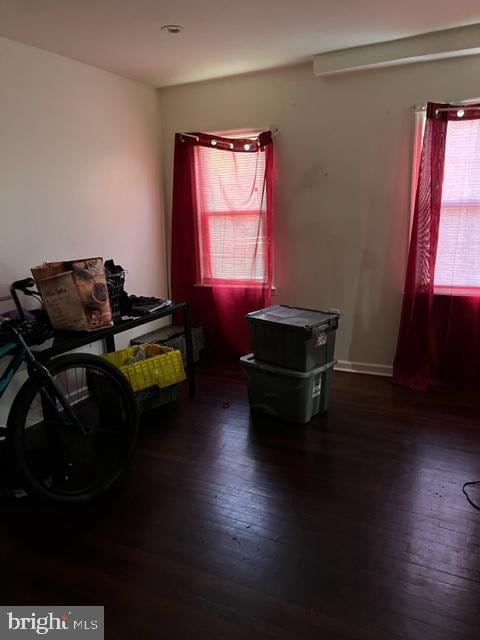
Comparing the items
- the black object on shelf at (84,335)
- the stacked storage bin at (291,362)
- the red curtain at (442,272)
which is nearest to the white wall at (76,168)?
the black object on shelf at (84,335)

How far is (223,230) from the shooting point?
404 cm

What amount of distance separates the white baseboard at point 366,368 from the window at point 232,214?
983mm

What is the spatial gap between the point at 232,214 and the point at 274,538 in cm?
275

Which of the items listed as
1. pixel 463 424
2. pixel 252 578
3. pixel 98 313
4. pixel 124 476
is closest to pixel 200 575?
pixel 252 578

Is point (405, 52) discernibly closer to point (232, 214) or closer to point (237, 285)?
point (232, 214)

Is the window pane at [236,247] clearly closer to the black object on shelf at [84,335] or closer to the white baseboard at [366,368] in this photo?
the black object on shelf at [84,335]

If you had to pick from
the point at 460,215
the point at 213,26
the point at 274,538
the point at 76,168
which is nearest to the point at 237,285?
the point at 76,168

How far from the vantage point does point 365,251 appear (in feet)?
11.9

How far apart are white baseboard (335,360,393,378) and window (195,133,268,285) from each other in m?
0.98

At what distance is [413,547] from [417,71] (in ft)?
9.95

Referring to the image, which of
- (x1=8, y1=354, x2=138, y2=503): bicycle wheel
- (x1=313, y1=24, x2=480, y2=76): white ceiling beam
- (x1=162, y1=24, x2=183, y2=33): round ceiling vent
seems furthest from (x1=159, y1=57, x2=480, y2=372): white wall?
(x1=8, y1=354, x2=138, y2=503): bicycle wheel

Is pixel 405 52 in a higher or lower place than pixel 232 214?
higher

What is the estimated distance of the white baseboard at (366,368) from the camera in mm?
3740

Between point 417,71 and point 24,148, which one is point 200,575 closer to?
point 24,148
